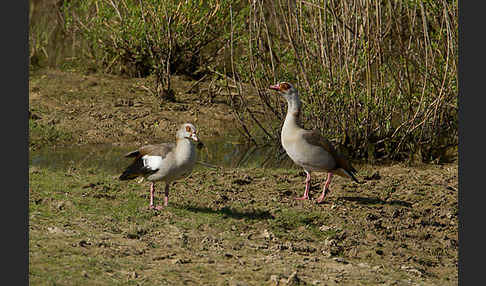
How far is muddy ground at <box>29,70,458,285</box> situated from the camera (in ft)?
20.7

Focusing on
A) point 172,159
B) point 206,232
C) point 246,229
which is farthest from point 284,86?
point 206,232

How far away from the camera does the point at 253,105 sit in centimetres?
1377

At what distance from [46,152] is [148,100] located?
3.22 metres

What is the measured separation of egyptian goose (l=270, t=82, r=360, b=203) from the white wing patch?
64.1 inches

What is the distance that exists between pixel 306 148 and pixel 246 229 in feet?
4.48

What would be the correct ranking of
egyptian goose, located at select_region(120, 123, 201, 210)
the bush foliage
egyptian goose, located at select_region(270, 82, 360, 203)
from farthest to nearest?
the bush foliage
egyptian goose, located at select_region(270, 82, 360, 203)
egyptian goose, located at select_region(120, 123, 201, 210)

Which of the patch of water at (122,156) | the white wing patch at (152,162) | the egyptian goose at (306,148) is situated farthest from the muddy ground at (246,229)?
the white wing patch at (152,162)

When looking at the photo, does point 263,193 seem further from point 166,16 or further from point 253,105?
point 166,16

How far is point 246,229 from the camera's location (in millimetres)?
7836

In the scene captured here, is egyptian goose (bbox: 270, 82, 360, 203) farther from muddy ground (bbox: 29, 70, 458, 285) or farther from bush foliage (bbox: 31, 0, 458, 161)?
bush foliage (bbox: 31, 0, 458, 161)

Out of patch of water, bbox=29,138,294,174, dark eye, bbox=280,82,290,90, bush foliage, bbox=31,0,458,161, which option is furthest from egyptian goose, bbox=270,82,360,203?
patch of water, bbox=29,138,294,174

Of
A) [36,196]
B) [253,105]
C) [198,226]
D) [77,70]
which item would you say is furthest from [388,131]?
[77,70]

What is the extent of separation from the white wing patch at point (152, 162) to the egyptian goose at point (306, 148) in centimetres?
163

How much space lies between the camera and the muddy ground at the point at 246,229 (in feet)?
20.7
